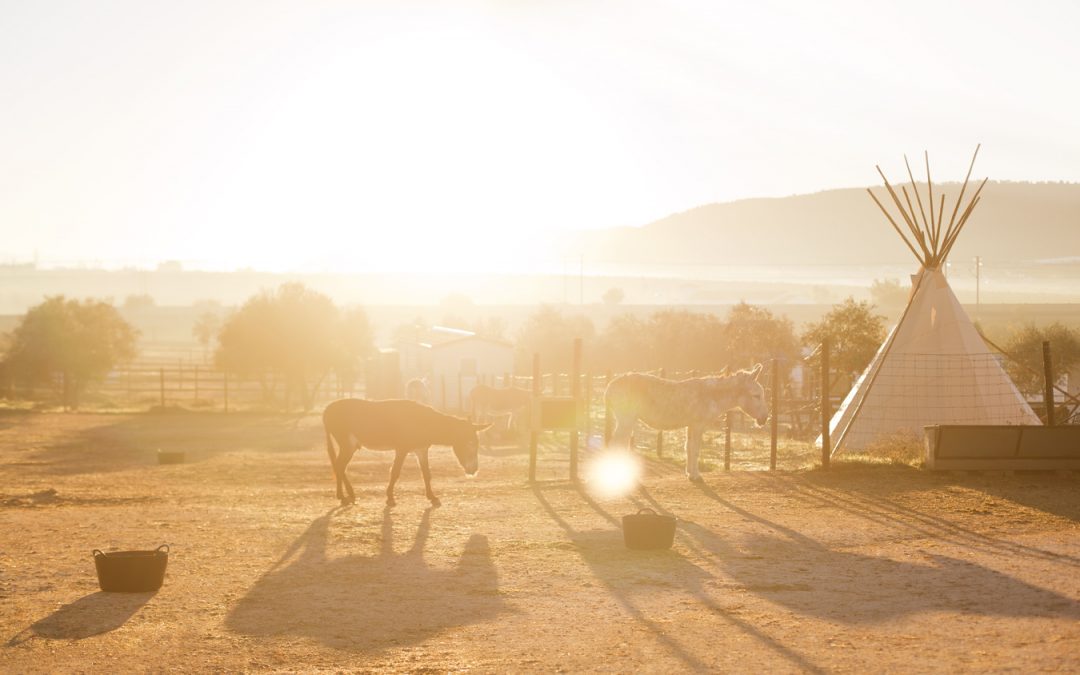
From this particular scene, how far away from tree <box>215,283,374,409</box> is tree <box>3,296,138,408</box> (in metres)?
6.55

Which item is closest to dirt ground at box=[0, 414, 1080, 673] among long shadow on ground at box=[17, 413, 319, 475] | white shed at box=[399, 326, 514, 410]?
long shadow on ground at box=[17, 413, 319, 475]

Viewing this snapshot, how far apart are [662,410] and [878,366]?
7.00 meters

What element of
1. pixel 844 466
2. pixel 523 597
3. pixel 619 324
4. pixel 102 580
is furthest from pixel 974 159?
pixel 619 324

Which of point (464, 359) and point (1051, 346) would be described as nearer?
point (1051, 346)

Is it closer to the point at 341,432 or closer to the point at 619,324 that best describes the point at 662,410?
the point at 341,432

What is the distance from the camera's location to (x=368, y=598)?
1095 cm

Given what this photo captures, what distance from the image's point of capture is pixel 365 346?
65438mm

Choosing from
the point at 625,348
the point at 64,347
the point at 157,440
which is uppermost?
the point at 64,347

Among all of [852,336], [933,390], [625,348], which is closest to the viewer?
[933,390]

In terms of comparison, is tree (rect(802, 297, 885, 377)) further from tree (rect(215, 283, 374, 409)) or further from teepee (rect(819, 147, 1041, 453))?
tree (rect(215, 283, 374, 409))

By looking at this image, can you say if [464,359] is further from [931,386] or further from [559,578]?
[559,578]

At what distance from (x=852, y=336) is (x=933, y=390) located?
1972 cm

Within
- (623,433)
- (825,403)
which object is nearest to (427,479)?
(623,433)

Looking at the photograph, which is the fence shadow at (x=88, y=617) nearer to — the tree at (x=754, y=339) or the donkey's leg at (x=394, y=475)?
the donkey's leg at (x=394, y=475)
